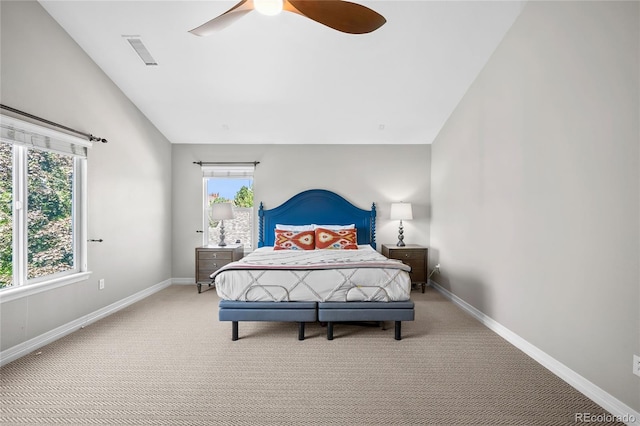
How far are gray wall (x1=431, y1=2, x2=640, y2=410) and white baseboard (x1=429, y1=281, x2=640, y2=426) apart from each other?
0.04 m

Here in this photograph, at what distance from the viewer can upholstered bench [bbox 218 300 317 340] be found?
2.66 meters

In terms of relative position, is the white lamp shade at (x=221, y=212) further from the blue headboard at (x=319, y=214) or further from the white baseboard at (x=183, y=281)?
the white baseboard at (x=183, y=281)

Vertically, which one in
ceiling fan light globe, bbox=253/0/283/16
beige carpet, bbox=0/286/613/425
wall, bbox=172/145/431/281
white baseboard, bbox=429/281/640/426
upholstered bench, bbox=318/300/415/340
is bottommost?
beige carpet, bbox=0/286/613/425

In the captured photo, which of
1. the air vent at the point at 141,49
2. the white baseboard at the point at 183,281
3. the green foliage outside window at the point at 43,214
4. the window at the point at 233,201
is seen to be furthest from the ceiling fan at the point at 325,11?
the white baseboard at the point at 183,281

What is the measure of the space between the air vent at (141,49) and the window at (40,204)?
1.03 meters

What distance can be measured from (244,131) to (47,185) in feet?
7.94

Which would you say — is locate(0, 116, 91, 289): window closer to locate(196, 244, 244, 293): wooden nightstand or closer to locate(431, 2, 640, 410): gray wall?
locate(196, 244, 244, 293): wooden nightstand

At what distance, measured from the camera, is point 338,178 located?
190 inches

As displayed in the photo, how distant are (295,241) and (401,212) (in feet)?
5.33

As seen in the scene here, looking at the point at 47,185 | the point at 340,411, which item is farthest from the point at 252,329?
the point at 47,185

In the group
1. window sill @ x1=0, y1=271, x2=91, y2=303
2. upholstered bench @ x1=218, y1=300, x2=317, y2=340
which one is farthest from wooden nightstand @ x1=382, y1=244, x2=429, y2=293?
window sill @ x1=0, y1=271, x2=91, y2=303

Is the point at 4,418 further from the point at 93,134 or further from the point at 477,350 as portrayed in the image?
the point at 477,350

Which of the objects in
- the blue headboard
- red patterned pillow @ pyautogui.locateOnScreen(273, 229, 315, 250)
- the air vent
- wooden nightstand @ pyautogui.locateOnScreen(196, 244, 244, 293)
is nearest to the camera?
the air vent

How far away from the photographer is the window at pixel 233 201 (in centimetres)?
486
